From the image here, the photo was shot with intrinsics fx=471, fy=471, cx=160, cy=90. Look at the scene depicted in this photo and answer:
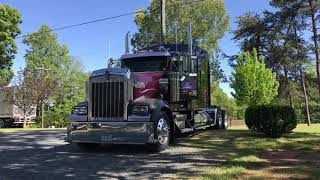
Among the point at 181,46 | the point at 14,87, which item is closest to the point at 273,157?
the point at 181,46

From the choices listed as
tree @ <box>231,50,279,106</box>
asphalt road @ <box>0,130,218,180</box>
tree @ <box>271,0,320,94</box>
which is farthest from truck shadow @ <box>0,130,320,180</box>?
tree @ <box>271,0,320,94</box>

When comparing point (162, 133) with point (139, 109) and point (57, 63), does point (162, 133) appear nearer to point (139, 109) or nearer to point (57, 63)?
point (139, 109)

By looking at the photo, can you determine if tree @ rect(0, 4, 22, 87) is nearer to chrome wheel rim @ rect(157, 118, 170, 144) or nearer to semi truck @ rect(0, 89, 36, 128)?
semi truck @ rect(0, 89, 36, 128)

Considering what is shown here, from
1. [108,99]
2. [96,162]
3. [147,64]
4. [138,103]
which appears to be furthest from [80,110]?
[147,64]

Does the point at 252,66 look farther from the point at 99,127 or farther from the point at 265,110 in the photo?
the point at 99,127

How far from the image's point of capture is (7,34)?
53219 mm

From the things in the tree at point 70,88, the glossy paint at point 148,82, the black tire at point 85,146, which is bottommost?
the black tire at point 85,146

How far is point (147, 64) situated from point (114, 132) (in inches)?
120

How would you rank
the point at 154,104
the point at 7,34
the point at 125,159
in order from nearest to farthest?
the point at 125,159
the point at 154,104
the point at 7,34

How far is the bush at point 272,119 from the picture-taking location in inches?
567

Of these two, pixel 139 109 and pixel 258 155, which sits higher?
pixel 139 109

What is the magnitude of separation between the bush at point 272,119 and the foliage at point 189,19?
29.4m

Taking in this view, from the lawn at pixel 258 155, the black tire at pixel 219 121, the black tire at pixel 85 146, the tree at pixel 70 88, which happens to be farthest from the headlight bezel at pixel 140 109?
the tree at pixel 70 88

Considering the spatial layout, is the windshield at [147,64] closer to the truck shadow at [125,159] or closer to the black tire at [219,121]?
the truck shadow at [125,159]
